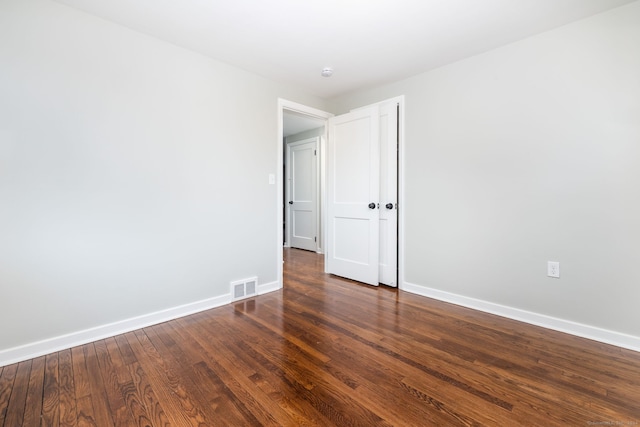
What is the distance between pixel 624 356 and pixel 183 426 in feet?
8.69

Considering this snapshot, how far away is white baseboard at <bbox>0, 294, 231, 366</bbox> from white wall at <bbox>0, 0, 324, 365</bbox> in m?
0.04

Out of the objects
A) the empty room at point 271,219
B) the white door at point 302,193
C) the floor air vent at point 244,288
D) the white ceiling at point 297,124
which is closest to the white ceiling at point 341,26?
the empty room at point 271,219

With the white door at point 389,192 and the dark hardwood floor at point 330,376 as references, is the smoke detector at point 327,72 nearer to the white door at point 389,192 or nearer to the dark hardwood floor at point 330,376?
the white door at point 389,192

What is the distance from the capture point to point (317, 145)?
537 centimetres

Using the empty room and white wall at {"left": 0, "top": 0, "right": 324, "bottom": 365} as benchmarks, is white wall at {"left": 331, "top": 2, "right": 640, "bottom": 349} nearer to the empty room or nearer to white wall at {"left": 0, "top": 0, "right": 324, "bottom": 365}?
the empty room

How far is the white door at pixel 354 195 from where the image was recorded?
330 centimetres

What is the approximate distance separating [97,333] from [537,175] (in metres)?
3.57

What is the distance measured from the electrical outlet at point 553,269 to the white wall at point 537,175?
0.03 m

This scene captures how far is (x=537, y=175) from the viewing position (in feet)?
7.57

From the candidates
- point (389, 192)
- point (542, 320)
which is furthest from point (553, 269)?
point (389, 192)

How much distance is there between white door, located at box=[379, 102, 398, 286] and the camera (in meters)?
3.21

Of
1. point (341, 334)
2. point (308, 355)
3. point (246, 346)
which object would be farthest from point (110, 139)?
point (341, 334)

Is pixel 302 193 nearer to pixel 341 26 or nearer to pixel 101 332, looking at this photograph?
pixel 341 26

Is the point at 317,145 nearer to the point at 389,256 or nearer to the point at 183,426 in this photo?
the point at 389,256
